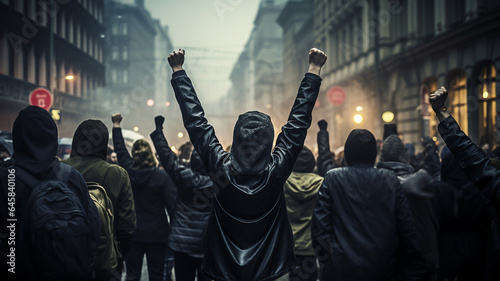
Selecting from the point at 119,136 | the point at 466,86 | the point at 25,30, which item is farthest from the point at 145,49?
the point at 119,136

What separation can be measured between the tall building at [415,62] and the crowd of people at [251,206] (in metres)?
13.0

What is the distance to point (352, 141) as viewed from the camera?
4.19 m

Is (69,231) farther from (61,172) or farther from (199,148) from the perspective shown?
(199,148)

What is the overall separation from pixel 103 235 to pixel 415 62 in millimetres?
21129

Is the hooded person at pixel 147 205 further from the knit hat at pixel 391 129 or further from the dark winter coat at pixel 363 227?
the knit hat at pixel 391 129

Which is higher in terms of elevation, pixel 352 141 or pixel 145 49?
pixel 145 49

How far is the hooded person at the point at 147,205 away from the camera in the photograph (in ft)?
18.9

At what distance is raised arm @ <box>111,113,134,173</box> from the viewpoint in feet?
18.4

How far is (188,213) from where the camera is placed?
508 centimetres

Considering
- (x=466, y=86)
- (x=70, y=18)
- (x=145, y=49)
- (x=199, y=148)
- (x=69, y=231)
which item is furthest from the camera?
(x=145, y=49)

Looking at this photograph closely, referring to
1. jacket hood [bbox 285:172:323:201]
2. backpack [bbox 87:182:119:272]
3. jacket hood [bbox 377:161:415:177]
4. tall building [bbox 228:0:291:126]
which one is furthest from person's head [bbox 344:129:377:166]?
tall building [bbox 228:0:291:126]

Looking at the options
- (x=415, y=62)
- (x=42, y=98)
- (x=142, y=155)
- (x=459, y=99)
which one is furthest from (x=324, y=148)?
(x=415, y=62)

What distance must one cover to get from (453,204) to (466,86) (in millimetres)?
15283

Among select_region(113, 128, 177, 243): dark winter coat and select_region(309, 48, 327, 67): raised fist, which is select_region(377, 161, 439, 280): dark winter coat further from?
select_region(113, 128, 177, 243): dark winter coat
